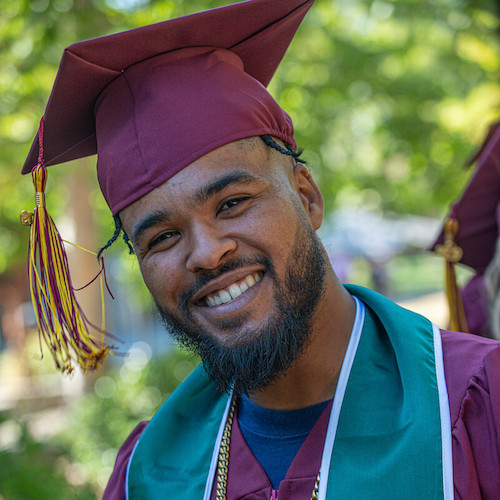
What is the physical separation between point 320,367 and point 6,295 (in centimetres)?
1792

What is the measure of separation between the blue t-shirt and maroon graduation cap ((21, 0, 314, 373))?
0.59 metres

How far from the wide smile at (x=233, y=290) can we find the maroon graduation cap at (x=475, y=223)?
121 centimetres

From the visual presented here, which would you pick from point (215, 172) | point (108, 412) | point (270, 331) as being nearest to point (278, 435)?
point (270, 331)

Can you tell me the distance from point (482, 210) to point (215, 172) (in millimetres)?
1487

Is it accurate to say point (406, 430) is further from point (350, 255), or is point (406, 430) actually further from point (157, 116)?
point (350, 255)

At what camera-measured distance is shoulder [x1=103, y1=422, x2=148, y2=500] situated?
2.13m

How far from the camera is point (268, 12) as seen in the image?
1971mm

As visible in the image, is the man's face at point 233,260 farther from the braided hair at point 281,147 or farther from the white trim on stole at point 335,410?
the white trim on stole at point 335,410

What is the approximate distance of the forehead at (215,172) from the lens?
1.79 meters

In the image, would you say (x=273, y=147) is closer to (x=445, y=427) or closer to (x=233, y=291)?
(x=233, y=291)

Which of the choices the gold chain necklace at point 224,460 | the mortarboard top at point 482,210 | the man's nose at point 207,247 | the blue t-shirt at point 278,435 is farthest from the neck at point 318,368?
the mortarboard top at point 482,210

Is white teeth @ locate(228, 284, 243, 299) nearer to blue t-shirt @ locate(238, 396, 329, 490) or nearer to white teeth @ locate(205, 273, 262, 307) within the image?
white teeth @ locate(205, 273, 262, 307)

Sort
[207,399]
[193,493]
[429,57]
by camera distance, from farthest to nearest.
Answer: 1. [429,57]
2. [207,399]
3. [193,493]

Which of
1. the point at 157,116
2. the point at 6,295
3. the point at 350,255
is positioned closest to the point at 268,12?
the point at 157,116
